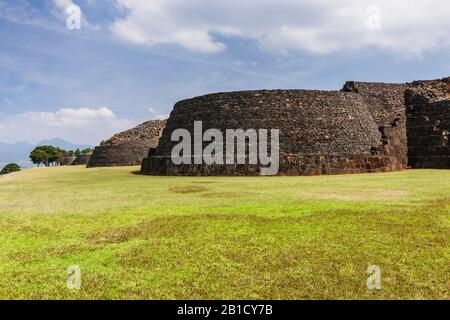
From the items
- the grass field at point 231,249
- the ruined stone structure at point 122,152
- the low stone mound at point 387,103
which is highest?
the low stone mound at point 387,103

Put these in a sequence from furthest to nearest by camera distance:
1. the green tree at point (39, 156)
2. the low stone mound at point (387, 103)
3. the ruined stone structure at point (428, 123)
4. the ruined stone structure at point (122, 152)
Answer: the green tree at point (39, 156) < the ruined stone structure at point (122, 152) < the low stone mound at point (387, 103) < the ruined stone structure at point (428, 123)

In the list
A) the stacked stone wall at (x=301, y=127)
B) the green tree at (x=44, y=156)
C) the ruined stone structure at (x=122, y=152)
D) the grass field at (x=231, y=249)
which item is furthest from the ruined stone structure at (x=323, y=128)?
the green tree at (x=44, y=156)

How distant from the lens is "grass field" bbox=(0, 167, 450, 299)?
3.95 m

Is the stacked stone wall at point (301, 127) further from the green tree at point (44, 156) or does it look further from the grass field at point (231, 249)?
the green tree at point (44, 156)

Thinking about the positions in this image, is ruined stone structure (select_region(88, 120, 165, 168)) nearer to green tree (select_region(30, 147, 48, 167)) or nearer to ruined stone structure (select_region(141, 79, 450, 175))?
ruined stone structure (select_region(141, 79, 450, 175))

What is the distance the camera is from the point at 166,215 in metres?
7.71

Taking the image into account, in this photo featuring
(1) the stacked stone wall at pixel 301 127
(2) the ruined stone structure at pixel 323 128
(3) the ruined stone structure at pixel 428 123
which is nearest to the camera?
(1) the stacked stone wall at pixel 301 127

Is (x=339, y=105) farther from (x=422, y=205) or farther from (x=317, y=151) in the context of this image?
(x=422, y=205)

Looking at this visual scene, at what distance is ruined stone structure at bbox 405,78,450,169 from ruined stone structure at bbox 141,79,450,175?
0.18ft

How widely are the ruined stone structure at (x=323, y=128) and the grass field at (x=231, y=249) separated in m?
10.1

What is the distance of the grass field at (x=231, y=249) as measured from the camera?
395cm

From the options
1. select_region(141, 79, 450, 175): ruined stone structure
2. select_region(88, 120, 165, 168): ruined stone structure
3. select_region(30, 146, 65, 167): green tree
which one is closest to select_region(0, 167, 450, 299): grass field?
select_region(141, 79, 450, 175): ruined stone structure
